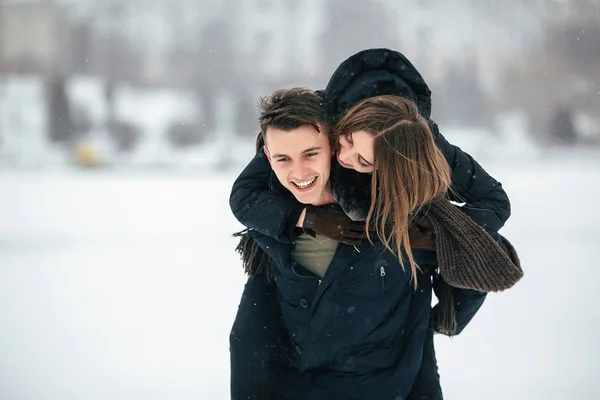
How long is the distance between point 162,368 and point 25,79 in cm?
469

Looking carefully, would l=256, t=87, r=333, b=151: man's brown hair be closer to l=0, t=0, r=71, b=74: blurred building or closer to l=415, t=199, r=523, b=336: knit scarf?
l=415, t=199, r=523, b=336: knit scarf

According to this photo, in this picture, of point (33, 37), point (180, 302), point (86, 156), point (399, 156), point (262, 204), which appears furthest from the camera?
point (86, 156)

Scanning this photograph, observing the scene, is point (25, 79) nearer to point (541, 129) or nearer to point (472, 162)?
point (541, 129)

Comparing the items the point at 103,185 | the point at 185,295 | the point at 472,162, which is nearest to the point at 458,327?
the point at 472,162

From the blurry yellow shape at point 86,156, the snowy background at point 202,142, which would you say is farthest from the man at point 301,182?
the blurry yellow shape at point 86,156

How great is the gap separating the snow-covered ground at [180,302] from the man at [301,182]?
91cm

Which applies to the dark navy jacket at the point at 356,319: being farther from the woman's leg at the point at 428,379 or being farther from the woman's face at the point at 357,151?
the woman's face at the point at 357,151

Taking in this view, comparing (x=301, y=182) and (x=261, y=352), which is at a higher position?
(x=301, y=182)

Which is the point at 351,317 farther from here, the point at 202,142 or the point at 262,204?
the point at 202,142

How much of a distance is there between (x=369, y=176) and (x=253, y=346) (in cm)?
42

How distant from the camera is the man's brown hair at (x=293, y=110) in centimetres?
127

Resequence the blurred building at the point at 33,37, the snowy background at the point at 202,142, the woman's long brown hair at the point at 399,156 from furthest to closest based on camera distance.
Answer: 1. the blurred building at the point at 33,37
2. the snowy background at the point at 202,142
3. the woman's long brown hair at the point at 399,156

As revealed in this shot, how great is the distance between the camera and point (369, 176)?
1.32 metres

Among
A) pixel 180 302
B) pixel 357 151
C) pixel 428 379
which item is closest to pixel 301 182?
pixel 357 151
